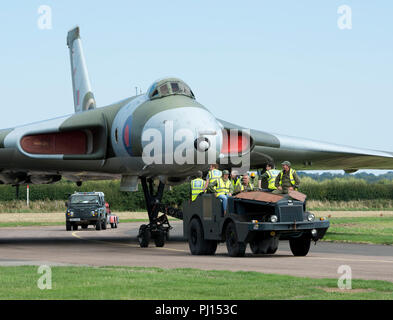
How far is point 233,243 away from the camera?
18234 mm

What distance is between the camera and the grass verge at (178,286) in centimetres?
1099

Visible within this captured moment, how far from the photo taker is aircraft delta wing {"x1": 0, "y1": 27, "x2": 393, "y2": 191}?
20.9 m

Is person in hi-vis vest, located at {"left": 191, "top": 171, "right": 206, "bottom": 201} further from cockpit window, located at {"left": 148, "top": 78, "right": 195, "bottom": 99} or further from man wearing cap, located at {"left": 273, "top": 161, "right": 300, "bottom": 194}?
cockpit window, located at {"left": 148, "top": 78, "right": 195, "bottom": 99}

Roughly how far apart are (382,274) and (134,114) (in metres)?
10.8

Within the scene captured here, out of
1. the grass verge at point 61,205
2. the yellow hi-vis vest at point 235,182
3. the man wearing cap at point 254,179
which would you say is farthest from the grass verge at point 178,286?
the grass verge at point 61,205

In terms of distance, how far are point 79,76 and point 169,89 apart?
13.0 m

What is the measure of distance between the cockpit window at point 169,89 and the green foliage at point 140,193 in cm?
4190

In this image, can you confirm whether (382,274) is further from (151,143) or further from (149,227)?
(149,227)

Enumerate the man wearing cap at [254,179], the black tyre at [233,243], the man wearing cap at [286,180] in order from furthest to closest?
the man wearing cap at [254,179] → the man wearing cap at [286,180] → the black tyre at [233,243]

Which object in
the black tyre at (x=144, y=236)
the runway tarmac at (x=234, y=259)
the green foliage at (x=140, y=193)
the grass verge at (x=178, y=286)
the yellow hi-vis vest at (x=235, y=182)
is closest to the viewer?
the grass verge at (x=178, y=286)

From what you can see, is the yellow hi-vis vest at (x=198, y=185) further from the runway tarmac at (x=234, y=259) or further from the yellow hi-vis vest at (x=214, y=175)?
the runway tarmac at (x=234, y=259)

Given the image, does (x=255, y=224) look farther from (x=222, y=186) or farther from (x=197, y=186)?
(x=197, y=186)

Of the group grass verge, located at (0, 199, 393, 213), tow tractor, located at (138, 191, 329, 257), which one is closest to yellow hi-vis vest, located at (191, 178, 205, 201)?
tow tractor, located at (138, 191, 329, 257)
